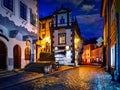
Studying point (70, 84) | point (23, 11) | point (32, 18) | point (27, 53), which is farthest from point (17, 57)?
point (70, 84)

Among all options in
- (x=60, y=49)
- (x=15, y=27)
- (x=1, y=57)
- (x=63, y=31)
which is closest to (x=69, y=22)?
(x=63, y=31)

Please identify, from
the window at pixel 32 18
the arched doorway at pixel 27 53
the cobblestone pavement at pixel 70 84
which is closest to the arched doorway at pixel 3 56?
the cobblestone pavement at pixel 70 84

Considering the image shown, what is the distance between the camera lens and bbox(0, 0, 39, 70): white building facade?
53.2ft

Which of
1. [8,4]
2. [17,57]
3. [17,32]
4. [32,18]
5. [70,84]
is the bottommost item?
[70,84]

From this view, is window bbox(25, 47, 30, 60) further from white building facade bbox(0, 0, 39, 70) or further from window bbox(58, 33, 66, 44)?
window bbox(58, 33, 66, 44)

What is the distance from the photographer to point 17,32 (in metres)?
17.3

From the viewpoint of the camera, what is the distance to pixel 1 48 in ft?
54.4

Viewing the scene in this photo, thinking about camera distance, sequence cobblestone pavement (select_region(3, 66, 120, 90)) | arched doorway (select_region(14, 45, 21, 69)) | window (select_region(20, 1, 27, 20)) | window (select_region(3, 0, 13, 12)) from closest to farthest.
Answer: cobblestone pavement (select_region(3, 66, 120, 90)) → window (select_region(3, 0, 13, 12)) → arched doorway (select_region(14, 45, 21, 69)) → window (select_region(20, 1, 27, 20))

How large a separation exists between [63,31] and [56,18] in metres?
3.21

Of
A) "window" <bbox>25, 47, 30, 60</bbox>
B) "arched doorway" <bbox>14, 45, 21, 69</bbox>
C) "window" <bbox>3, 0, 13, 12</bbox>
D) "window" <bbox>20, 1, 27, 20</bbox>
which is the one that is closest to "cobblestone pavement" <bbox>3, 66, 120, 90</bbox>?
"arched doorway" <bbox>14, 45, 21, 69</bbox>

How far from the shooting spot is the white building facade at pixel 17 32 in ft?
53.2

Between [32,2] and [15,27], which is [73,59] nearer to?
[32,2]

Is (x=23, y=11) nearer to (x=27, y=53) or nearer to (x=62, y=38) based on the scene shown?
(x=27, y=53)

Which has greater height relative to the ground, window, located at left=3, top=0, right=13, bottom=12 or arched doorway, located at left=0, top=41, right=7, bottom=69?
window, located at left=3, top=0, right=13, bottom=12
